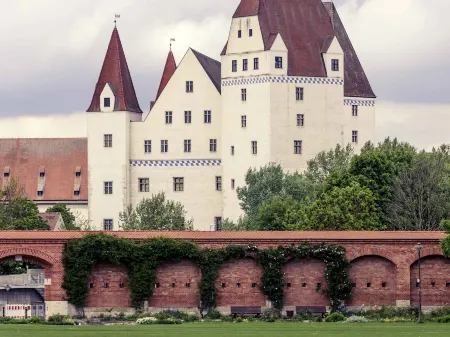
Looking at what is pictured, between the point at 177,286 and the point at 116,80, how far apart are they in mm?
46876

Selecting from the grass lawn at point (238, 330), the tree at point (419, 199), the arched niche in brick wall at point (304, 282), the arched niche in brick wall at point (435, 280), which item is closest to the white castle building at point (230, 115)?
the tree at point (419, 199)

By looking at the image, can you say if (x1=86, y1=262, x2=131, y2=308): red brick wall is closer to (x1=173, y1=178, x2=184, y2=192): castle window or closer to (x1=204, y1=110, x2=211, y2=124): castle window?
(x1=204, y1=110, x2=211, y2=124): castle window

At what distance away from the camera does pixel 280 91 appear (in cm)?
12606

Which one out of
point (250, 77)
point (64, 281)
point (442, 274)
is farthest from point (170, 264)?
point (250, 77)

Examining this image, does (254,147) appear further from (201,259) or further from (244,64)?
(201,259)

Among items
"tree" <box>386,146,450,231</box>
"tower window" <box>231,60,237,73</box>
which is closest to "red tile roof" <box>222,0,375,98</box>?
"tower window" <box>231,60,237,73</box>

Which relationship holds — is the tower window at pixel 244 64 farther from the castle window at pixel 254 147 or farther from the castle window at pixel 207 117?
the castle window at pixel 207 117

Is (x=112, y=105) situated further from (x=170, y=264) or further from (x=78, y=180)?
(x=170, y=264)

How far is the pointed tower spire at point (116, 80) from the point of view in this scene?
13075 centimetres

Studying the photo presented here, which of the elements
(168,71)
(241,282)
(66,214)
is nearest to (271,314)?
(241,282)

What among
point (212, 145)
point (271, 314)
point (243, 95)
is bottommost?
point (271, 314)

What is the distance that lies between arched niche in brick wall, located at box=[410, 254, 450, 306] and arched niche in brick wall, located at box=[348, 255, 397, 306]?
4.14ft

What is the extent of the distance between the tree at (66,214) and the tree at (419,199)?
2982 centimetres

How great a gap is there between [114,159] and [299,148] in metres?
13.2
